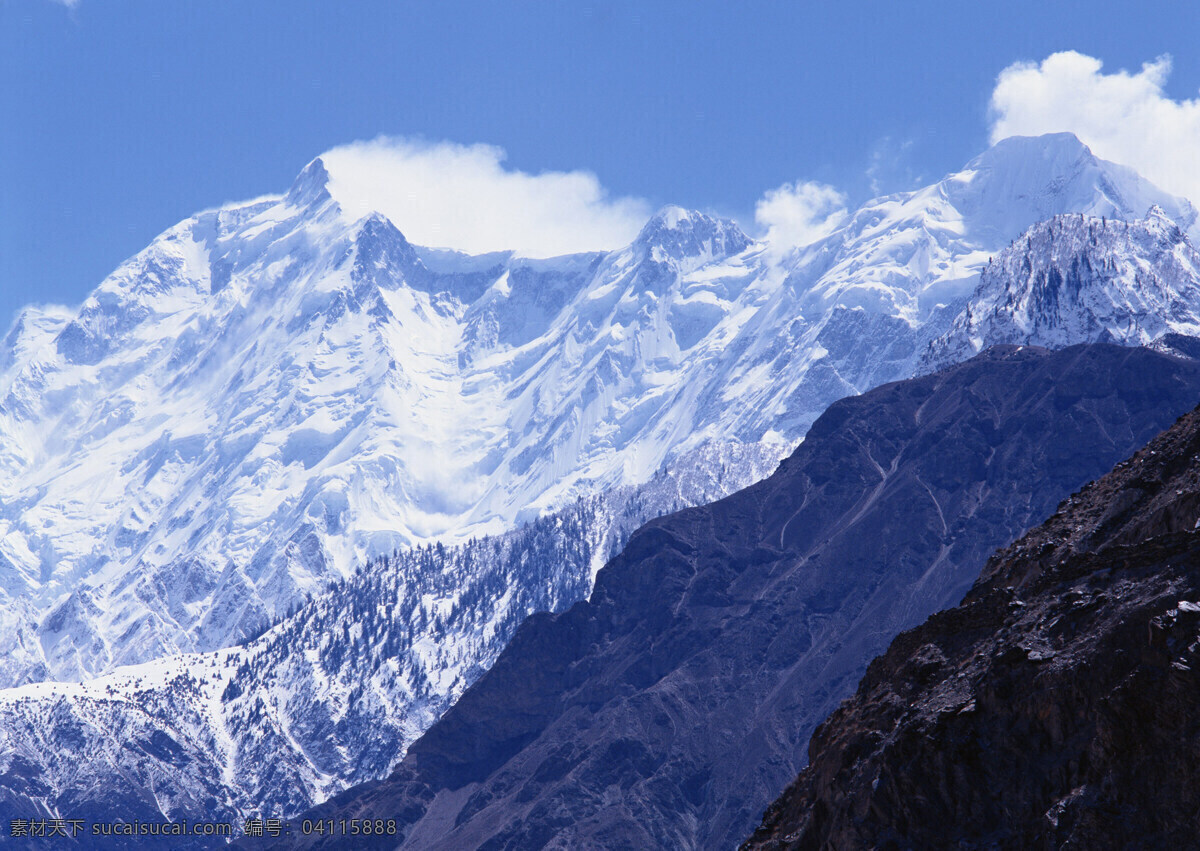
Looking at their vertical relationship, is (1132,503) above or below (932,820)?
above

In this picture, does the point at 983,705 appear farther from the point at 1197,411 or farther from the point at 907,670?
the point at 1197,411

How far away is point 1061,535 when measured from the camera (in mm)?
95000

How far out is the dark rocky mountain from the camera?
59688 millimetres

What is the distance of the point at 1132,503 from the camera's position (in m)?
91.4

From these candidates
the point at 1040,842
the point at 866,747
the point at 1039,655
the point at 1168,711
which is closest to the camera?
the point at 1168,711

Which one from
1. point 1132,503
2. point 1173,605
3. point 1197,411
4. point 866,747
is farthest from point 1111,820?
point 1197,411

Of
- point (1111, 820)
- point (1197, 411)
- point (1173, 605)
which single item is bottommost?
point (1111, 820)

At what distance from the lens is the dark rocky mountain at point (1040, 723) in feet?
196

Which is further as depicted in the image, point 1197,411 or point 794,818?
point 1197,411

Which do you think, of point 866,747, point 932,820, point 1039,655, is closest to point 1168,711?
point 1039,655

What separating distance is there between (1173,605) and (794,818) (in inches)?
1091

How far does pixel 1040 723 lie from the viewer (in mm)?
66500

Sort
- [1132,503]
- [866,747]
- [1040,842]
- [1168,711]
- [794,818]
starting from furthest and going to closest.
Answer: [1132,503]
[794,818]
[866,747]
[1040,842]
[1168,711]

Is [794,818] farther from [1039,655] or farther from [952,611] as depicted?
[1039,655]
